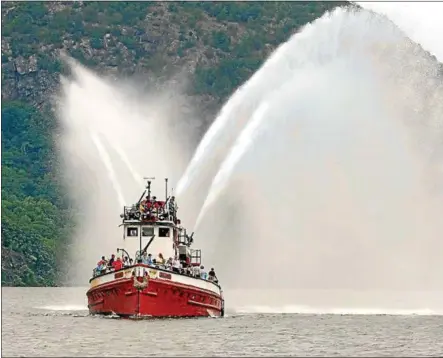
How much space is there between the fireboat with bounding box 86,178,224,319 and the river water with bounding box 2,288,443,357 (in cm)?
100

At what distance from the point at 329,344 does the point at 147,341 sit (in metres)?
9.23

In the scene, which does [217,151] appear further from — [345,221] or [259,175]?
[345,221]

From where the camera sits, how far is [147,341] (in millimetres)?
64250

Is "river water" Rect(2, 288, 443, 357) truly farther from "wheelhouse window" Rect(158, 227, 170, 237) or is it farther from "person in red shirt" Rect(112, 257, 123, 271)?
"wheelhouse window" Rect(158, 227, 170, 237)

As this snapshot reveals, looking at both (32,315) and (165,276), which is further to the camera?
(32,315)

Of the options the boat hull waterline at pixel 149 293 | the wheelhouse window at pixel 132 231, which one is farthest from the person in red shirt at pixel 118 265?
the wheelhouse window at pixel 132 231

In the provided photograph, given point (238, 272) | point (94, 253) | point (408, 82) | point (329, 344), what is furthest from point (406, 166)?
point (329, 344)

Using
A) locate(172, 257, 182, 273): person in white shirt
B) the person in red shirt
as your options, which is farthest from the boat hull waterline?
locate(172, 257, 182, 273): person in white shirt

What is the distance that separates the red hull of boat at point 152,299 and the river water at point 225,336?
0.87 metres

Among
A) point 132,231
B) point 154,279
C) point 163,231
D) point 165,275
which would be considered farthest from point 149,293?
point 132,231

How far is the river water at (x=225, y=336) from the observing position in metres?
60.9

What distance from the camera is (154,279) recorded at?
247 feet

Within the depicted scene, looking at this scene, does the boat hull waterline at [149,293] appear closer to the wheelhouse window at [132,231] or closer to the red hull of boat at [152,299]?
the red hull of boat at [152,299]

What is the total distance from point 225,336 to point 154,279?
25.7 feet
